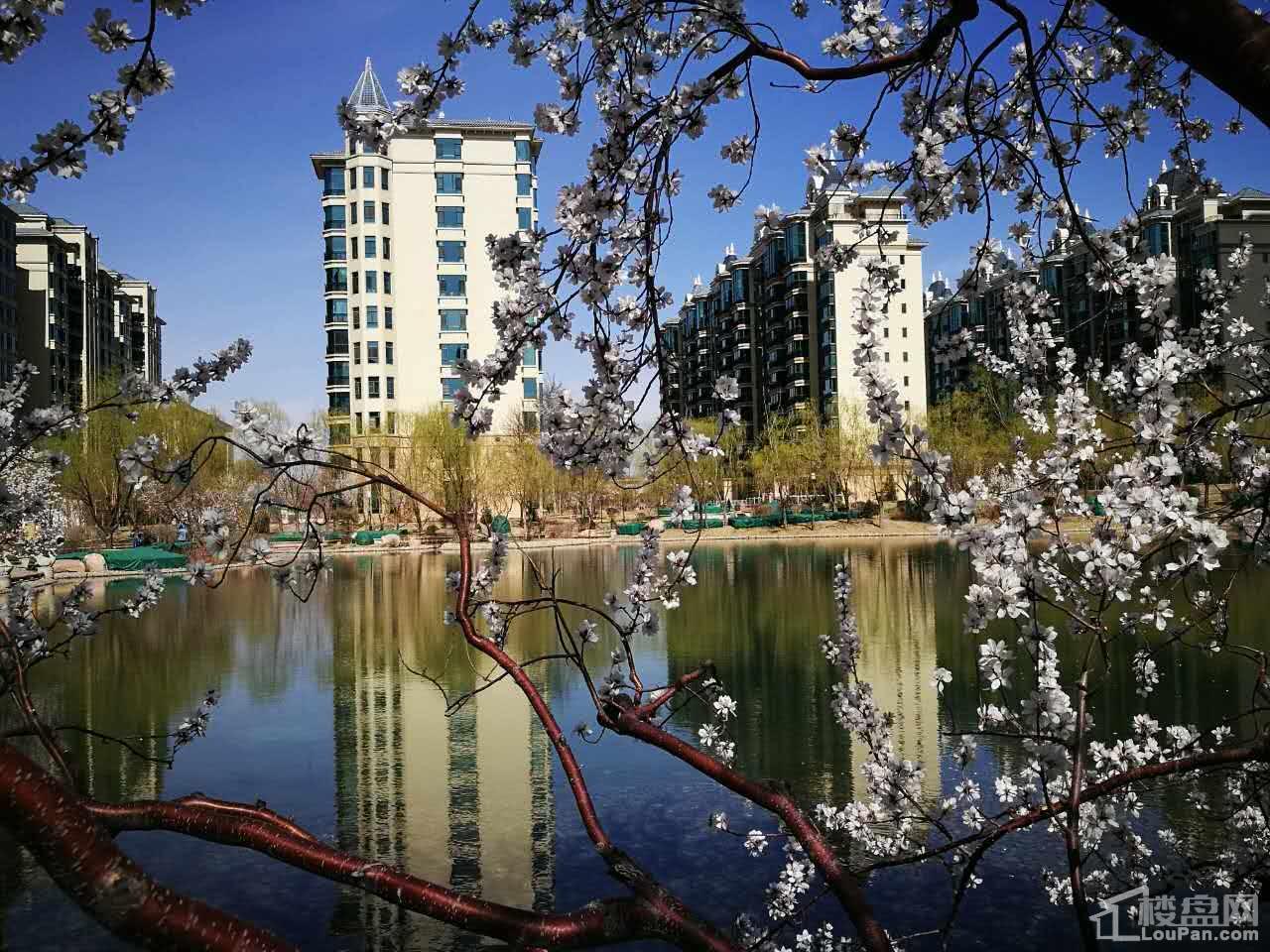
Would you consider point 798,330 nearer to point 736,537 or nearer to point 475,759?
point 736,537

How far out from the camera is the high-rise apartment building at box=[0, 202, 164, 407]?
5888 cm

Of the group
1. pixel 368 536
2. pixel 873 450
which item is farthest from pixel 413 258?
pixel 873 450

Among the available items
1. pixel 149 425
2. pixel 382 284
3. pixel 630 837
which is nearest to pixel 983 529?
pixel 630 837

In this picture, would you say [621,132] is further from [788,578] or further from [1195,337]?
[788,578]

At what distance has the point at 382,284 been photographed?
57594mm

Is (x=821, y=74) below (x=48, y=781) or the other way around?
the other way around

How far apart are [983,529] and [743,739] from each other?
835 centimetres

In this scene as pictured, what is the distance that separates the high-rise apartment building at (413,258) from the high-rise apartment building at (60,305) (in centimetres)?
1289

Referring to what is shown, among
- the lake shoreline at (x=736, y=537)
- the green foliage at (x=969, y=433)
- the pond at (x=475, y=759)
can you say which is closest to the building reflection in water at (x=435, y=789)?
the pond at (x=475, y=759)

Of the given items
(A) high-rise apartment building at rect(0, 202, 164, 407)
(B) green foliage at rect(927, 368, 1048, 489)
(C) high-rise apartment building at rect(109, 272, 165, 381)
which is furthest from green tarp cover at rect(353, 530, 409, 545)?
(C) high-rise apartment building at rect(109, 272, 165, 381)

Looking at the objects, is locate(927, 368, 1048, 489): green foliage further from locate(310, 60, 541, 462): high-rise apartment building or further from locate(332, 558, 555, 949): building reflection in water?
locate(332, 558, 555, 949): building reflection in water

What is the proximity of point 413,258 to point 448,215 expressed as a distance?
323 cm

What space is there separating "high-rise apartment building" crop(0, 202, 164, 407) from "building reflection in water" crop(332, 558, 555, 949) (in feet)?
143

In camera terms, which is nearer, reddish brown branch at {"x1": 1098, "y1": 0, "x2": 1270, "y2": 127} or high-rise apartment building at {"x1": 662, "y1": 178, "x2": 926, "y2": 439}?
reddish brown branch at {"x1": 1098, "y1": 0, "x2": 1270, "y2": 127}
